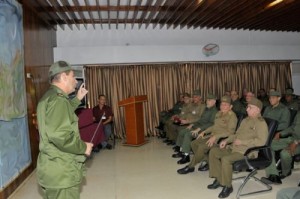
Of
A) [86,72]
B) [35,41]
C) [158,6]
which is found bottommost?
[86,72]

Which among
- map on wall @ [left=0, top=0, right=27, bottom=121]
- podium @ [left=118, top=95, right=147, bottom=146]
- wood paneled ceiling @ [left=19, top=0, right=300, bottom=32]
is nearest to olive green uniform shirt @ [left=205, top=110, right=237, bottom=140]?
wood paneled ceiling @ [left=19, top=0, right=300, bottom=32]

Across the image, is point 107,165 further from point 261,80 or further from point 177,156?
point 261,80

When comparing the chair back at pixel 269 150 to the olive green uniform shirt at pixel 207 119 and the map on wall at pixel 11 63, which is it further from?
the map on wall at pixel 11 63

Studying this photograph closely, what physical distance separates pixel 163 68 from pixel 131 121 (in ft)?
7.07

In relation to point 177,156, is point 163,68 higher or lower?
higher

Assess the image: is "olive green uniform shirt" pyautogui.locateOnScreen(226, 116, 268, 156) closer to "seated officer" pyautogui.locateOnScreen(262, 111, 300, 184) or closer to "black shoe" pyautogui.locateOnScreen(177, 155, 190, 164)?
"seated officer" pyautogui.locateOnScreen(262, 111, 300, 184)

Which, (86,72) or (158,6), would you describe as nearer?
(158,6)

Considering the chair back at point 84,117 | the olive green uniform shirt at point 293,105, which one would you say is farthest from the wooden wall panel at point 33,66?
the olive green uniform shirt at point 293,105

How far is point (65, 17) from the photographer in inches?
264

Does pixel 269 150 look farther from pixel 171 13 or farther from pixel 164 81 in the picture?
pixel 164 81

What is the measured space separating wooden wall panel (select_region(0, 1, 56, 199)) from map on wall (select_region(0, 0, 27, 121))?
47 centimetres

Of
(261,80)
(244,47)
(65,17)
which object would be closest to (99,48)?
(65,17)

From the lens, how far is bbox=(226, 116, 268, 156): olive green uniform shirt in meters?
3.74

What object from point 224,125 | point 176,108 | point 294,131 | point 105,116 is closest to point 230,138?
point 224,125
